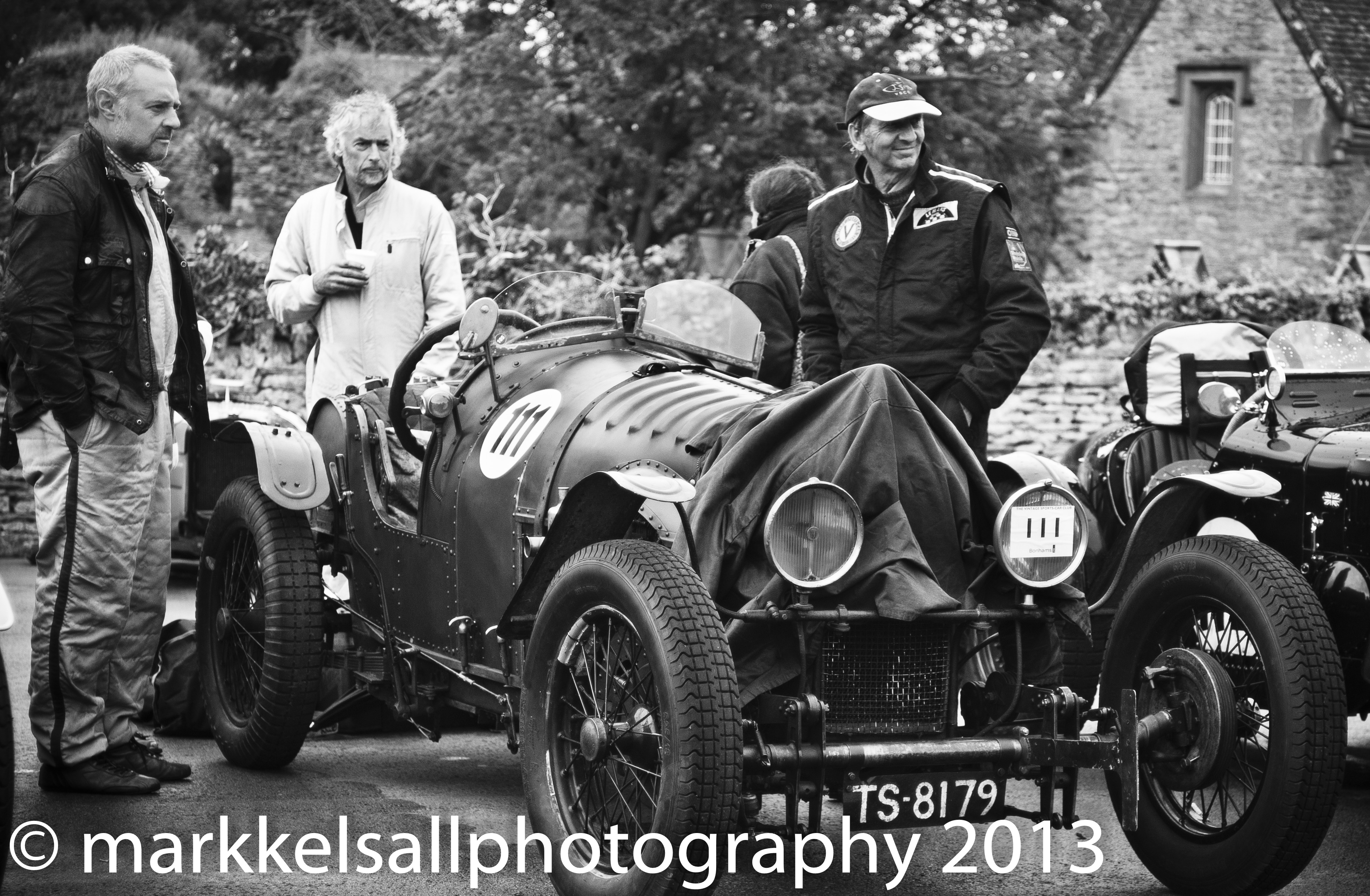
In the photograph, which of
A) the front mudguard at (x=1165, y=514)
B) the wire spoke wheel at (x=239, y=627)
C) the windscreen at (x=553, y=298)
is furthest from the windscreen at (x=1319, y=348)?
the windscreen at (x=553, y=298)

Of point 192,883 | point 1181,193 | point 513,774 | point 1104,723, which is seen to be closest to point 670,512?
point 1104,723

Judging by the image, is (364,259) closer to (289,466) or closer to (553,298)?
(289,466)

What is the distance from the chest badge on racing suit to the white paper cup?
178 centimetres

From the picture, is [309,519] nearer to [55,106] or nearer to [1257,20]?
[55,106]

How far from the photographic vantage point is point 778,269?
6621mm

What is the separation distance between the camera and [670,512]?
14.0 feet

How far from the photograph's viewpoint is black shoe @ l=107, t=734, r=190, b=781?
17.5 feet

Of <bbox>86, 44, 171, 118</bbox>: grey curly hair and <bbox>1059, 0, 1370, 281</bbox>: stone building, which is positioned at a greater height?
<bbox>1059, 0, 1370, 281</bbox>: stone building

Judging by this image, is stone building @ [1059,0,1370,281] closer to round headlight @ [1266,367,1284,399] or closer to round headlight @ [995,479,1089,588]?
round headlight @ [1266,367,1284,399]

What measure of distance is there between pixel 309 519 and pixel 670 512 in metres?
2.15

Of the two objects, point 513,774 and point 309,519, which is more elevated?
point 309,519

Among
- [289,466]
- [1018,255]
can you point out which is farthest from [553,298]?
[1018,255]

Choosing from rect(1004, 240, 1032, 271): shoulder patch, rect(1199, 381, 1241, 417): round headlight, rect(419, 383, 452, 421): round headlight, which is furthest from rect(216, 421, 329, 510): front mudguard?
rect(1199, 381, 1241, 417): round headlight

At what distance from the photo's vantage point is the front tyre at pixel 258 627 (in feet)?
18.2
